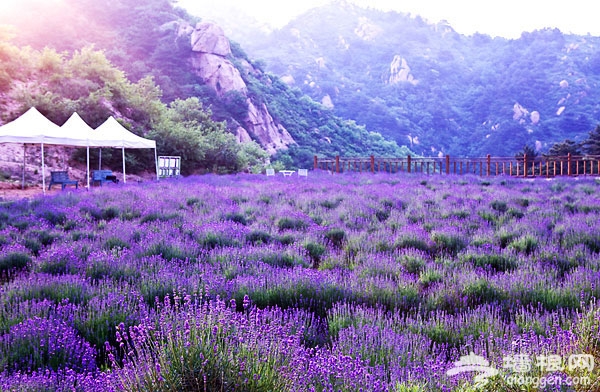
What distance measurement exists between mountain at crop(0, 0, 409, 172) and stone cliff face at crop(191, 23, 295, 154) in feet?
0.33

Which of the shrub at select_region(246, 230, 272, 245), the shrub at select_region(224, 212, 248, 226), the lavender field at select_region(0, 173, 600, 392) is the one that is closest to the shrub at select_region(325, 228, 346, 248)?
the lavender field at select_region(0, 173, 600, 392)

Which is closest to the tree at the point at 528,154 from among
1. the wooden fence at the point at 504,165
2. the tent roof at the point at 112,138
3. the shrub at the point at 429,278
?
the wooden fence at the point at 504,165

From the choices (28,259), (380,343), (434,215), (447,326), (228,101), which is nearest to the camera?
(380,343)

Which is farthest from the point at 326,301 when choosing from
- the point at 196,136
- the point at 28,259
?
the point at 196,136

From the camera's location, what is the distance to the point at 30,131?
12898 millimetres

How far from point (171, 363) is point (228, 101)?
40286mm

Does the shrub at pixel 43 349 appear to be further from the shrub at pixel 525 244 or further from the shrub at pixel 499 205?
the shrub at pixel 499 205

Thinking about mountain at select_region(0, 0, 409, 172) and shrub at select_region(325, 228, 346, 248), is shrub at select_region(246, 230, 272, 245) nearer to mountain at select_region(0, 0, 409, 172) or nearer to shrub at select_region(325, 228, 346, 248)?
shrub at select_region(325, 228, 346, 248)

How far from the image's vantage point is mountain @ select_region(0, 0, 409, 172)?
3881 cm

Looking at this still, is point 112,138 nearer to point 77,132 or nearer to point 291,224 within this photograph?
point 77,132

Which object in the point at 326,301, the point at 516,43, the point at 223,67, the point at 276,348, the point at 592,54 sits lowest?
the point at 326,301

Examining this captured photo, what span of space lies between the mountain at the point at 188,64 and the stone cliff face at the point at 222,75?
101 mm

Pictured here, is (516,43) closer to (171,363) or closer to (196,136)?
(196,136)

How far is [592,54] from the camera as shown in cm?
7350
